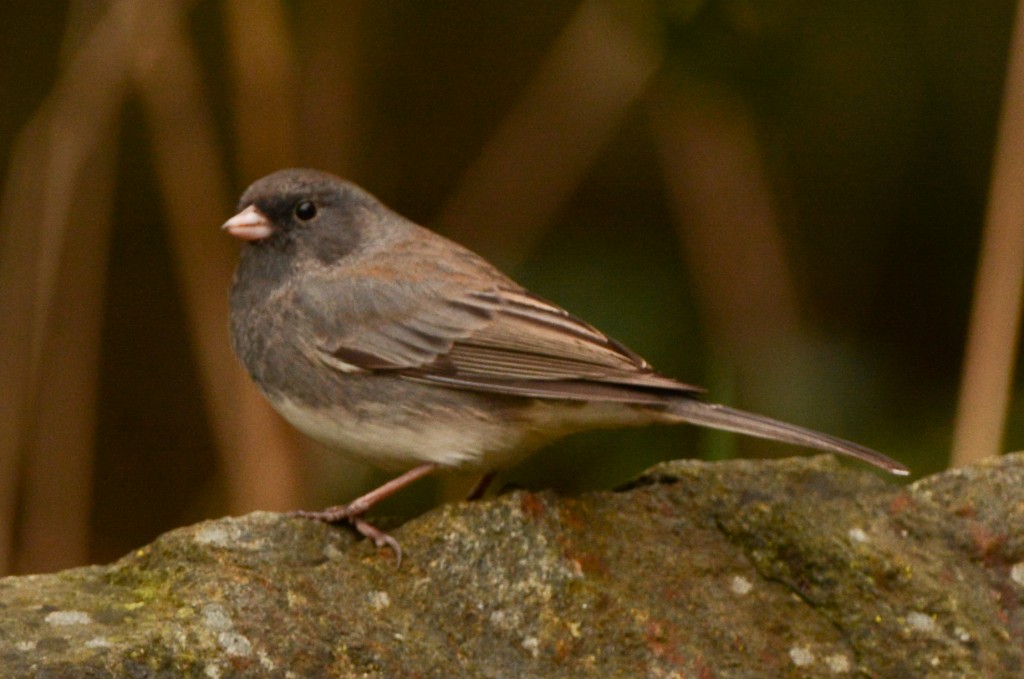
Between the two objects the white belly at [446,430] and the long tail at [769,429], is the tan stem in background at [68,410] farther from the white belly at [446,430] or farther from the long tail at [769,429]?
the long tail at [769,429]

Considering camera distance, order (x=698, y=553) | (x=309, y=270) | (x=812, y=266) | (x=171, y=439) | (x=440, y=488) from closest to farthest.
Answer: (x=698, y=553), (x=309, y=270), (x=440, y=488), (x=812, y=266), (x=171, y=439)

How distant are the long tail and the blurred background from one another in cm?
67

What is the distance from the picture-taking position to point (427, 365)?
2.67m

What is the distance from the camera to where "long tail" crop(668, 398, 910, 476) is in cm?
247

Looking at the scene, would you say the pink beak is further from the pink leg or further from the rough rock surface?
the rough rock surface

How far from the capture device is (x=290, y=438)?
4.09 m

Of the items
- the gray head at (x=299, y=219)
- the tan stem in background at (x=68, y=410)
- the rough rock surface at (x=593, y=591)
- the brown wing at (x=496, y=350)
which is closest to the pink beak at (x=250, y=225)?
the gray head at (x=299, y=219)

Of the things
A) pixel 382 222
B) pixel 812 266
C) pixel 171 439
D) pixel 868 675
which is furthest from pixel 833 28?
pixel 171 439

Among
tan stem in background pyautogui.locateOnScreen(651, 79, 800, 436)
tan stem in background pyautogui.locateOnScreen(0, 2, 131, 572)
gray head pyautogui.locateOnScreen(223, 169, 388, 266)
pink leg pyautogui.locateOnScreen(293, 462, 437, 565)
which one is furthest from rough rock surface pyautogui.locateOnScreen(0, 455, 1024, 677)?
tan stem in background pyautogui.locateOnScreen(0, 2, 131, 572)

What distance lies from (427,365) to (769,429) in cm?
70

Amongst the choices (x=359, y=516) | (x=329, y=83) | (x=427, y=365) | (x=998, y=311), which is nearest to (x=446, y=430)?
(x=427, y=365)

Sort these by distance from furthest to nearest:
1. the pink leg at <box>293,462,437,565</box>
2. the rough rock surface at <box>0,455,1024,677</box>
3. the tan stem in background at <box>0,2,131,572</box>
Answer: the tan stem in background at <box>0,2,131,572</box>, the pink leg at <box>293,462,437,565</box>, the rough rock surface at <box>0,455,1024,677</box>

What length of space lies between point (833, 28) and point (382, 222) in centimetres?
182

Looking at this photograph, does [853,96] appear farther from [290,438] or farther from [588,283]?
[290,438]
